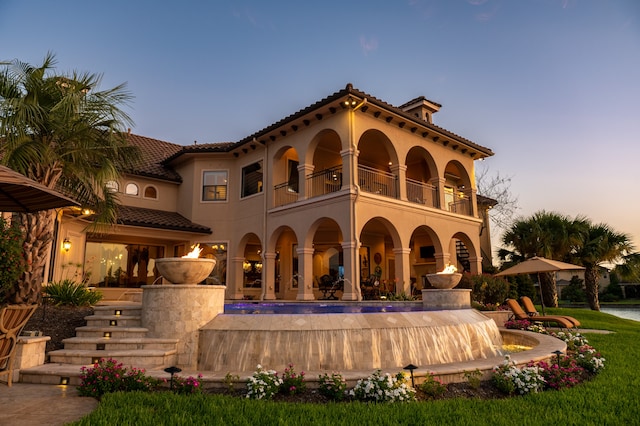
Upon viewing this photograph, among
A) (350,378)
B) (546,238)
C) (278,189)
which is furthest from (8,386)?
(546,238)

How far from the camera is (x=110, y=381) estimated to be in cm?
491

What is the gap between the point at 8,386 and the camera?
523cm

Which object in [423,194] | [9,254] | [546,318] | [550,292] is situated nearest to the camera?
[9,254]

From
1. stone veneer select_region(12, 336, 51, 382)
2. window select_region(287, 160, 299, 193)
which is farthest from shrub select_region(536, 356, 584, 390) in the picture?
window select_region(287, 160, 299, 193)

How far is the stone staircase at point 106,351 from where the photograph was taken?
5.46m

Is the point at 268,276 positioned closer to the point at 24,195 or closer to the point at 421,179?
the point at 421,179

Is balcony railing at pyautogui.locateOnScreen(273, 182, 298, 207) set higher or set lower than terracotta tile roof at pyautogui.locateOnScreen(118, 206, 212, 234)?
higher

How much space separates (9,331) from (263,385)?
3.09m

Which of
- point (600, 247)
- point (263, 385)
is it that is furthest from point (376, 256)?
point (263, 385)

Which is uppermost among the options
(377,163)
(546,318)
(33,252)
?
(377,163)

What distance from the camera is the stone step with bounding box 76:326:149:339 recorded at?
654 centimetres

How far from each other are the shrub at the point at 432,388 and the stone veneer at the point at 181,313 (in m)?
3.32

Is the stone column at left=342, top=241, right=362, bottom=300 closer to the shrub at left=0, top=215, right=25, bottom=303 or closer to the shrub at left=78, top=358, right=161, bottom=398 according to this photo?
the shrub at left=0, top=215, right=25, bottom=303

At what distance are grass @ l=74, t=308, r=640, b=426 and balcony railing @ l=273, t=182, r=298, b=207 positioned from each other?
1277cm
